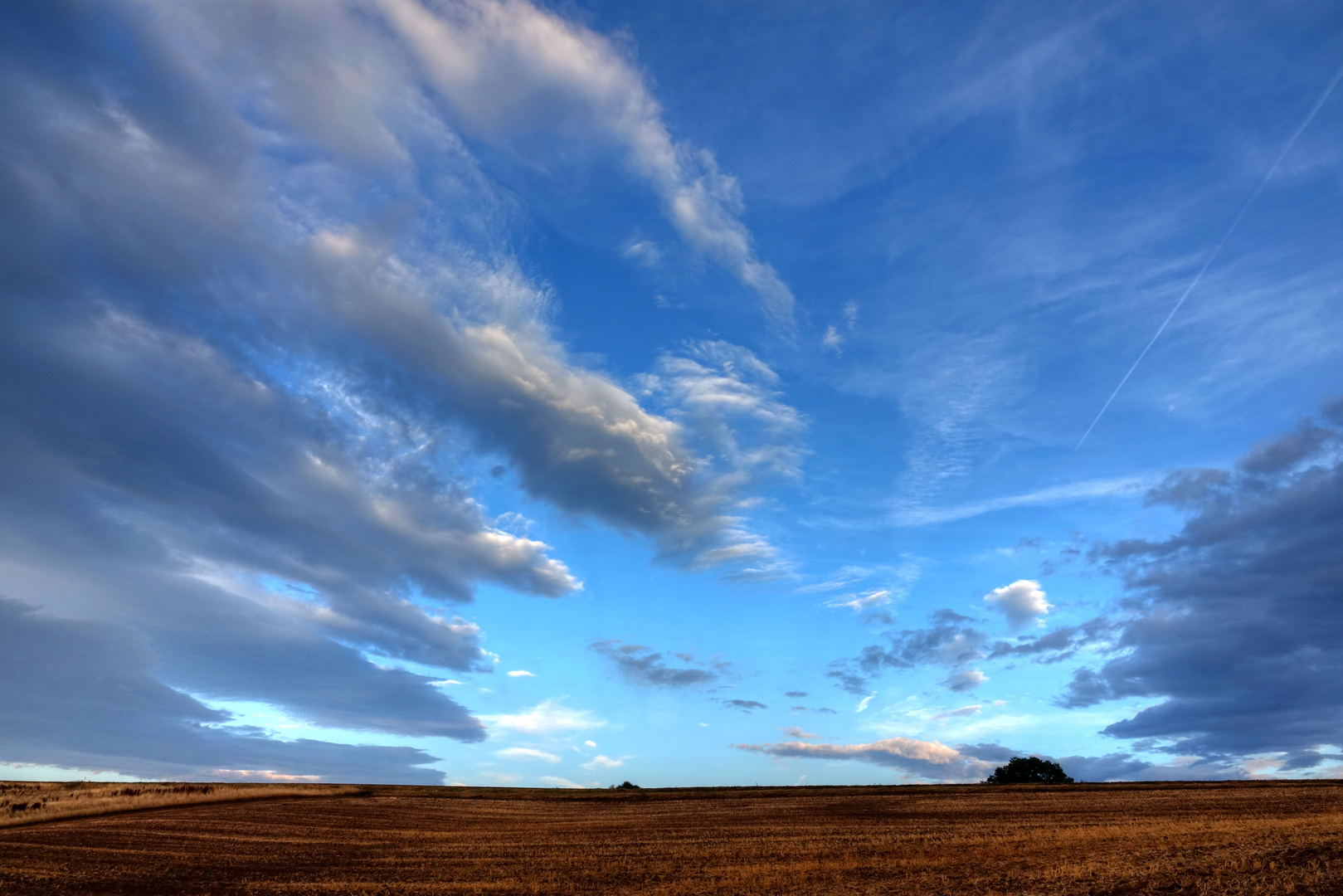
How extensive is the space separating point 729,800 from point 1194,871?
45.7 metres

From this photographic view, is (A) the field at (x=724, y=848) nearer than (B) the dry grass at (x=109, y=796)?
Yes

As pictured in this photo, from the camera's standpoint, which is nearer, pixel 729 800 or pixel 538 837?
pixel 538 837

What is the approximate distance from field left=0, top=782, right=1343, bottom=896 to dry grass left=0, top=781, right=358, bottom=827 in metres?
1.48

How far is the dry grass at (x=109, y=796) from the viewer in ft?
145

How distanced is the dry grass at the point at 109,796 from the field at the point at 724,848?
148cm

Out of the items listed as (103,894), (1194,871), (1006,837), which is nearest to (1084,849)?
(1006,837)

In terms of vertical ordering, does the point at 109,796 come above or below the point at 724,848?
above

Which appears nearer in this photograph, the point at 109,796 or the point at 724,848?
the point at 724,848

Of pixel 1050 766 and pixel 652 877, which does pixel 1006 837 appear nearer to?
pixel 652 877

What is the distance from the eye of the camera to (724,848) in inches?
1318

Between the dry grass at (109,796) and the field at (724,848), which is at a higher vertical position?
Answer: the dry grass at (109,796)

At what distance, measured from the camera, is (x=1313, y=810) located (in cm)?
3944

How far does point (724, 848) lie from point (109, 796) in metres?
49.9

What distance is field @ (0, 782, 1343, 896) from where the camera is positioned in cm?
2303
